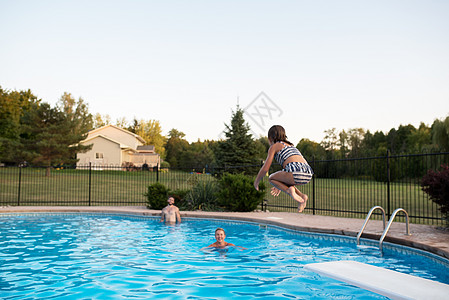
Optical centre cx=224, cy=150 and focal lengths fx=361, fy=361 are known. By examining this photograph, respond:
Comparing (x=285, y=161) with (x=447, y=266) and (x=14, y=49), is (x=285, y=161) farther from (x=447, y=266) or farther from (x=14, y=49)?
(x=14, y=49)

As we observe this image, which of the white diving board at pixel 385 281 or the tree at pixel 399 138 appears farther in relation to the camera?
the tree at pixel 399 138

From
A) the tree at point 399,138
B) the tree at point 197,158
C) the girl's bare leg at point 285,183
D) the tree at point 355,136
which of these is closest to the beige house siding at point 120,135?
the tree at point 197,158

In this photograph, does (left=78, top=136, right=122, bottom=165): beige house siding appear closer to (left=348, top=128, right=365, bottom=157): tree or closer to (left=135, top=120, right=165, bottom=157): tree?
(left=135, top=120, right=165, bottom=157): tree

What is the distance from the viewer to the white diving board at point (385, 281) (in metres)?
3.96

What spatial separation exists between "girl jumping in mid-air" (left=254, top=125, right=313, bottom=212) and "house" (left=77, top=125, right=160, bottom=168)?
37365mm

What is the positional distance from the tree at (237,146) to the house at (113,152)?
17482 mm

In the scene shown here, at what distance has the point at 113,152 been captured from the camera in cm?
4612

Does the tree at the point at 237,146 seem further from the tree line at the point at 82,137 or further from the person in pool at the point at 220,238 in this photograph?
the person in pool at the point at 220,238

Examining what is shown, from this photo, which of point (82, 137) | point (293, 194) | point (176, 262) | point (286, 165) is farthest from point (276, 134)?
point (82, 137)

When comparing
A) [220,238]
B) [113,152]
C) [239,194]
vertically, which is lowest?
[220,238]

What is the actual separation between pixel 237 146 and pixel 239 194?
47.7 feet

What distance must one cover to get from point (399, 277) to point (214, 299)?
248 cm

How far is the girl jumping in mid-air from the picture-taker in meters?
4.69

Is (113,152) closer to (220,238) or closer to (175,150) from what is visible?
(175,150)
